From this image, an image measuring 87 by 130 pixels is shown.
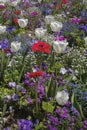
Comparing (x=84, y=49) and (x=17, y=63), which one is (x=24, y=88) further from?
(x=84, y=49)

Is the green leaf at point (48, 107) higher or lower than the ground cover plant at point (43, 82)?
higher

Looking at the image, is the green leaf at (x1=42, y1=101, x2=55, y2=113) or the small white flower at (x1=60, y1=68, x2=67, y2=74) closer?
the green leaf at (x1=42, y1=101, x2=55, y2=113)

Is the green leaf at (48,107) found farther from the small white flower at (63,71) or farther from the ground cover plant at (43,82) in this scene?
the small white flower at (63,71)

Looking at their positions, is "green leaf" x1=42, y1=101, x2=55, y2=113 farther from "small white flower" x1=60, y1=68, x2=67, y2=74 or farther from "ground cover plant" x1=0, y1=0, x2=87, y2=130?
"small white flower" x1=60, y1=68, x2=67, y2=74

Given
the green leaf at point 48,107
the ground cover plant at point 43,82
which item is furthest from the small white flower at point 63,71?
the green leaf at point 48,107

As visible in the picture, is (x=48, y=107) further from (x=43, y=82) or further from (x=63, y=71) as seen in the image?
(x=63, y=71)

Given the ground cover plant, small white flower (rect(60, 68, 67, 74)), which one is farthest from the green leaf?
small white flower (rect(60, 68, 67, 74))

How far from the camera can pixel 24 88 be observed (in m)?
5.11

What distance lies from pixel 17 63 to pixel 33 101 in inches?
42.2

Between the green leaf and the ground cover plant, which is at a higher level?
the green leaf

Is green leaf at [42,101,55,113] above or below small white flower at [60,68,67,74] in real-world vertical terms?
above

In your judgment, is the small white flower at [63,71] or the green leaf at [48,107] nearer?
the green leaf at [48,107]

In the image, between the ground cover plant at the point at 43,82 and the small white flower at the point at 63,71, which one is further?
the small white flower at the point at 63,71

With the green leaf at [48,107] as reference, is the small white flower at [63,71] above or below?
below
